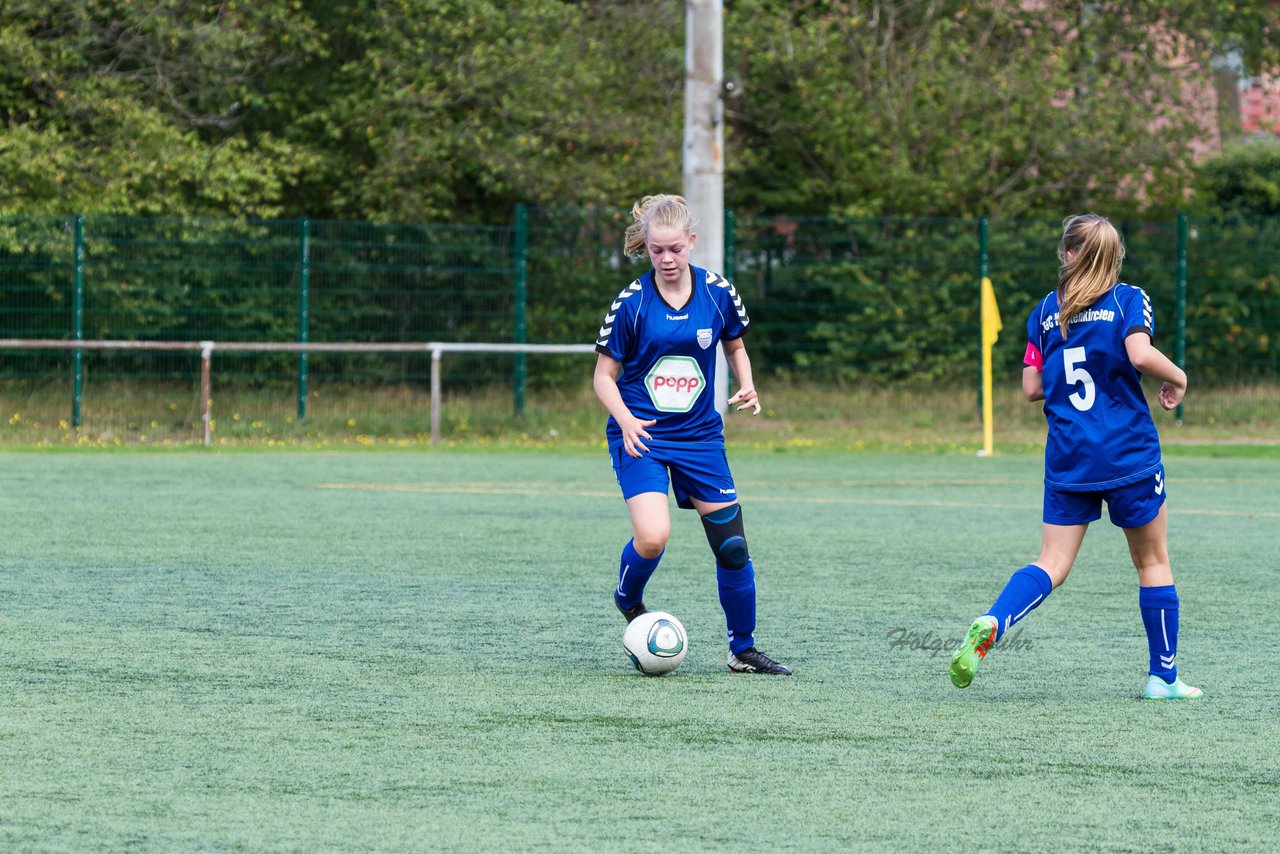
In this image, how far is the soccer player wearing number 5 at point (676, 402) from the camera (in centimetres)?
656

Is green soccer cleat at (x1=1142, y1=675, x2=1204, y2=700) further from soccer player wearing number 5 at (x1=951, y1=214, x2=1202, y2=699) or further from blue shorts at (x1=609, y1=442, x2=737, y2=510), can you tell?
blue shorts at (x1=609, y1=442, x2=737, y2=510)

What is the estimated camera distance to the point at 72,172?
71.9 feet

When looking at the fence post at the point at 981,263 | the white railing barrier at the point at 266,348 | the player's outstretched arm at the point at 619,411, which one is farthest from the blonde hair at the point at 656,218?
the fence post at the point at 981,263

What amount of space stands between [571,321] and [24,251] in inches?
234

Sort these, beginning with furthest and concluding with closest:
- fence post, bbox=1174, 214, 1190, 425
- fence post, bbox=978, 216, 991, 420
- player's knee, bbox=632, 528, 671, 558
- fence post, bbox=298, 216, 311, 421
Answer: fence post, bbox=1174, 214, 1190, 425
fence post, bbox=978, 216, 991, 420
fence post, bbox=298, 216, 311, 421
player's knee, bbox=632, 528, 671, 558

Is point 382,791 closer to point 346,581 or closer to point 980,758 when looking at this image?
point 980,758

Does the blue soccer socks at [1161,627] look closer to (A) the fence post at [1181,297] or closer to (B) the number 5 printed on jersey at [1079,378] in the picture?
(B) the number 5 printed on jersey at [1079,378]

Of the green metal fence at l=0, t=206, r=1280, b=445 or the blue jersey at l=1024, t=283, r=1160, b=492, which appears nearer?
the blue jersey at l=1024, t=283, r=1160, b=492

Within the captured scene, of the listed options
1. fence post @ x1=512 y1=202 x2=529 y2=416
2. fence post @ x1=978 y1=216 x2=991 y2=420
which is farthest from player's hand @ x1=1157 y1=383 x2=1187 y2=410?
fence post @ x1=978 y1=216 x2=991 y2=420

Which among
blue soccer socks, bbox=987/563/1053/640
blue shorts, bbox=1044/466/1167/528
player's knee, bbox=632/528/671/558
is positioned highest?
blue shorts, bbox=1044/466/1167/528

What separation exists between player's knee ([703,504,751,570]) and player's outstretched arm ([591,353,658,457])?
35cm

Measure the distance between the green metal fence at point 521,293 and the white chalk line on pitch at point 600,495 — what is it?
19.0 ft

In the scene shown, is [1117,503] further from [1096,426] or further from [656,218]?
[656,218]

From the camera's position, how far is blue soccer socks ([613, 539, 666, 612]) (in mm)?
6762
